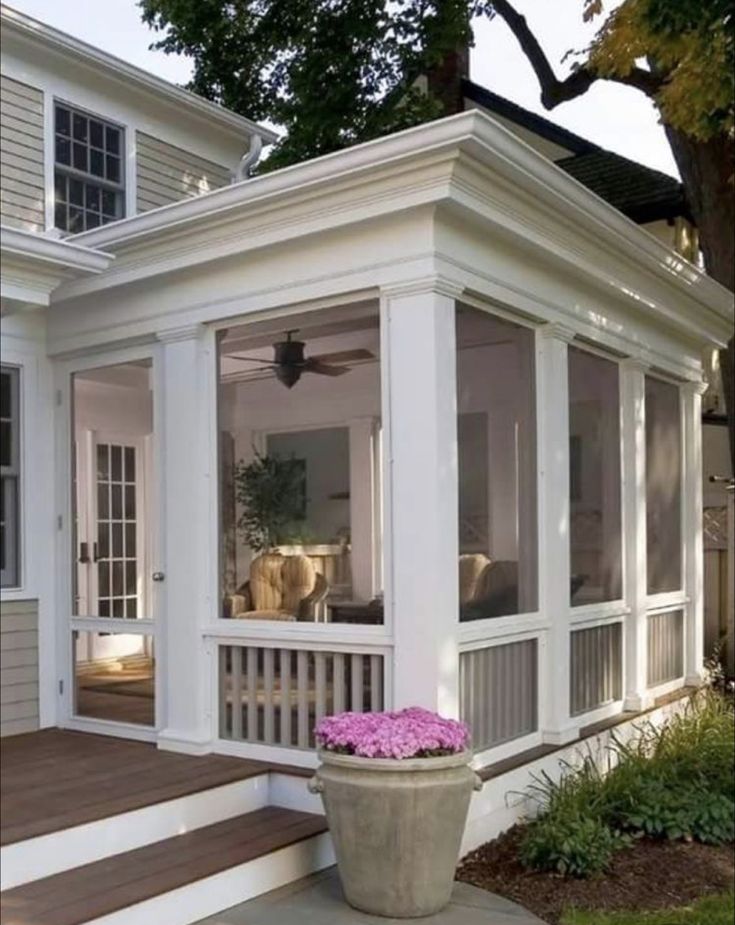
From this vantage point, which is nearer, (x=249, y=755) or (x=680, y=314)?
(x=249, y=755)

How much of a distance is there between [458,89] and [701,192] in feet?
14.4

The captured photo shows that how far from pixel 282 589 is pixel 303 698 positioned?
563 millimetres

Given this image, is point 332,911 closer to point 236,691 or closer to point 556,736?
point 236,691

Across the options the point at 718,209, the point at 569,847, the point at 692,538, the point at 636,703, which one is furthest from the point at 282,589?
the point at 718,209

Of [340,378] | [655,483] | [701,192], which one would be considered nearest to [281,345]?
[340,378]

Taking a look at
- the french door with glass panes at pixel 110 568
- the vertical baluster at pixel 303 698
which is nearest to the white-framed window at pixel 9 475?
the french door with glass panes at pixel 110 568

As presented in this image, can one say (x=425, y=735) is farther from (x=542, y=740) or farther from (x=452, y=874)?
(x=542, y=740)

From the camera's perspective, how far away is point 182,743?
17.1 feet

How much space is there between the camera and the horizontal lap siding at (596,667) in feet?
19.2

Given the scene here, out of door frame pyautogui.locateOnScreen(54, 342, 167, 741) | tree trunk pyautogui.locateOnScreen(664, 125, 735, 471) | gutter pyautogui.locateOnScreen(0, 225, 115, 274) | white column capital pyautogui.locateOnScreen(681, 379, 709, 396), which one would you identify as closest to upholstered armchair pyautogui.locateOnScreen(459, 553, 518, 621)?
door frame pyautogui.locateOnScreen(54, 342, 167, 741)

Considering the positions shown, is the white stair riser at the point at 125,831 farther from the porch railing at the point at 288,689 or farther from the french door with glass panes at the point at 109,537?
the french door with glass panes at the point at 109,537

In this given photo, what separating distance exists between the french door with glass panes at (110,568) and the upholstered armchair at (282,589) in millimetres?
659

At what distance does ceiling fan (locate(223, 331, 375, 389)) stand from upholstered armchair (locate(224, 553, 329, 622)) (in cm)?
93

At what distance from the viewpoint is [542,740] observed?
5.43 metres
